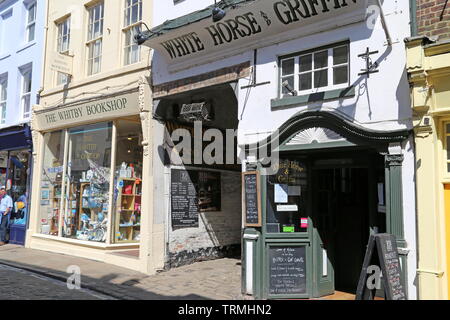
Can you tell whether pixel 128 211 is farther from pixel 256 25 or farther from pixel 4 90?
pixel 4 90

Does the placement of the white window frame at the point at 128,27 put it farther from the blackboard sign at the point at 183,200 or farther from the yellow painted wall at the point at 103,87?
the blackboard sign at the point at 183,200

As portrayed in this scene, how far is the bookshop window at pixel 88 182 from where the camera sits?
10648 mm

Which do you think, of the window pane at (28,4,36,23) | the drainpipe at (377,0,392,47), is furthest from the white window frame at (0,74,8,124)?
the drainpipe at (377,0,392,47)

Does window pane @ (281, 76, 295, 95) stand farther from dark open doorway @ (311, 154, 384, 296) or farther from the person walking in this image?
the person walking

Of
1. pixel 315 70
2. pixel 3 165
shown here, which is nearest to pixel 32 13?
pixel 3 165

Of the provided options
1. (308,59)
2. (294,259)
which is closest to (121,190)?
(294,259)

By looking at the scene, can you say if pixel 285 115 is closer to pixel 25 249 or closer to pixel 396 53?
pixel 396 53

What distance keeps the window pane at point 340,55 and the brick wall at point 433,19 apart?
1.15 metres

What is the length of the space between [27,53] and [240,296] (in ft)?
36.8

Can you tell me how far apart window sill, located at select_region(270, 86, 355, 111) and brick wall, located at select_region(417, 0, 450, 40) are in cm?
124

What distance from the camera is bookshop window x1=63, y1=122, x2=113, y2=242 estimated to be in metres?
10.6

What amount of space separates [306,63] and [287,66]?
1.27ft

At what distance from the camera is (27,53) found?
13.8 m

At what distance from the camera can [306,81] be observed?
697cm
